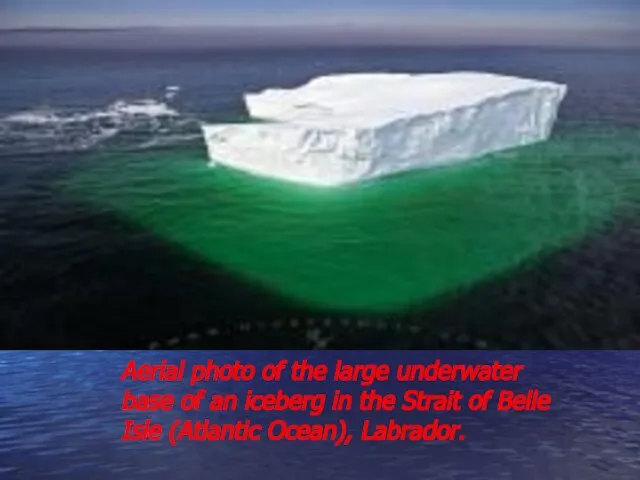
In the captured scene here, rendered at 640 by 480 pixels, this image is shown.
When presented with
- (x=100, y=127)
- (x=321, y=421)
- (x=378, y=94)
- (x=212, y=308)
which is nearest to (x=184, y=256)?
(x=212, y=308)

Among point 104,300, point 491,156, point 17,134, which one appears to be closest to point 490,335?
point 491,156

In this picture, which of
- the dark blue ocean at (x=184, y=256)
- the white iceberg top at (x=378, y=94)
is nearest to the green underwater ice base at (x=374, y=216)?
the dark blue ocean at (x=184, y=256)

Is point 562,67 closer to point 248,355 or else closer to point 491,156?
point 491,156

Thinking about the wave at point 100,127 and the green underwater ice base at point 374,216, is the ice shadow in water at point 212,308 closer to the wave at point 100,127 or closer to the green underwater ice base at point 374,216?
the green underwater ice base at point 374,216

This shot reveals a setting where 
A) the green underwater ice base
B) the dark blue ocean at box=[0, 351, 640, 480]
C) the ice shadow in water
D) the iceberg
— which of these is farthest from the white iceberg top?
the dark blue ocean at box=[0, 351, 640, 480]

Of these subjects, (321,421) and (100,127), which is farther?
(100,127)

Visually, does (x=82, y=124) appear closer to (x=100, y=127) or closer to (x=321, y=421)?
(x=100, y=127)
